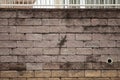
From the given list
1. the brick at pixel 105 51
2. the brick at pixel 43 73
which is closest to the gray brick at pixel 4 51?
the brick at pixel 43 73

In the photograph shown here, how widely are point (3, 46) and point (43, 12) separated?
1.15 meters

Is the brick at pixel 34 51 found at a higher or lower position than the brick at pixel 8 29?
lower

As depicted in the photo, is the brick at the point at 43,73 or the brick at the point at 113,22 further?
the brick at the point at 113,22

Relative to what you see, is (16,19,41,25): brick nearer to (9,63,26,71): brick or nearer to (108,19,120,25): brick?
(9,63,26,71): brick

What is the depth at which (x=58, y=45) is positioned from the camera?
6.39 metres

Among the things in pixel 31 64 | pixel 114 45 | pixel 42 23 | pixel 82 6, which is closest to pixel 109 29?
pixel 114 45

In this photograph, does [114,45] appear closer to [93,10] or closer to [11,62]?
[93,10]

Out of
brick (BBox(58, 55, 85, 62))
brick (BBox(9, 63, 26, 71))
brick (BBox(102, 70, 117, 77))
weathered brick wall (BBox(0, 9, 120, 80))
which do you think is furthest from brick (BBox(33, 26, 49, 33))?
brick (BBox(102, 70, 117, 77))

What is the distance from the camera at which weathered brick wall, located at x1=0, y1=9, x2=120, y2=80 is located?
6367mm

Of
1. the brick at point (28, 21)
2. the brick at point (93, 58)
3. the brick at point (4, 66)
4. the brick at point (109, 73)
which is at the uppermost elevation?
the brick at point (28, 21)

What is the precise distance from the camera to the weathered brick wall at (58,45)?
6.37m

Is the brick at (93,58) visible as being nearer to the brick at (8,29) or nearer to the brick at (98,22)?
the brick at (98,22)

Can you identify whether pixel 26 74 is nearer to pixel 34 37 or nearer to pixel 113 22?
pixel 34 37

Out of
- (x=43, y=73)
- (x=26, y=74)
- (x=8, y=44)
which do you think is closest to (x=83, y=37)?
(x=43, y=73)
